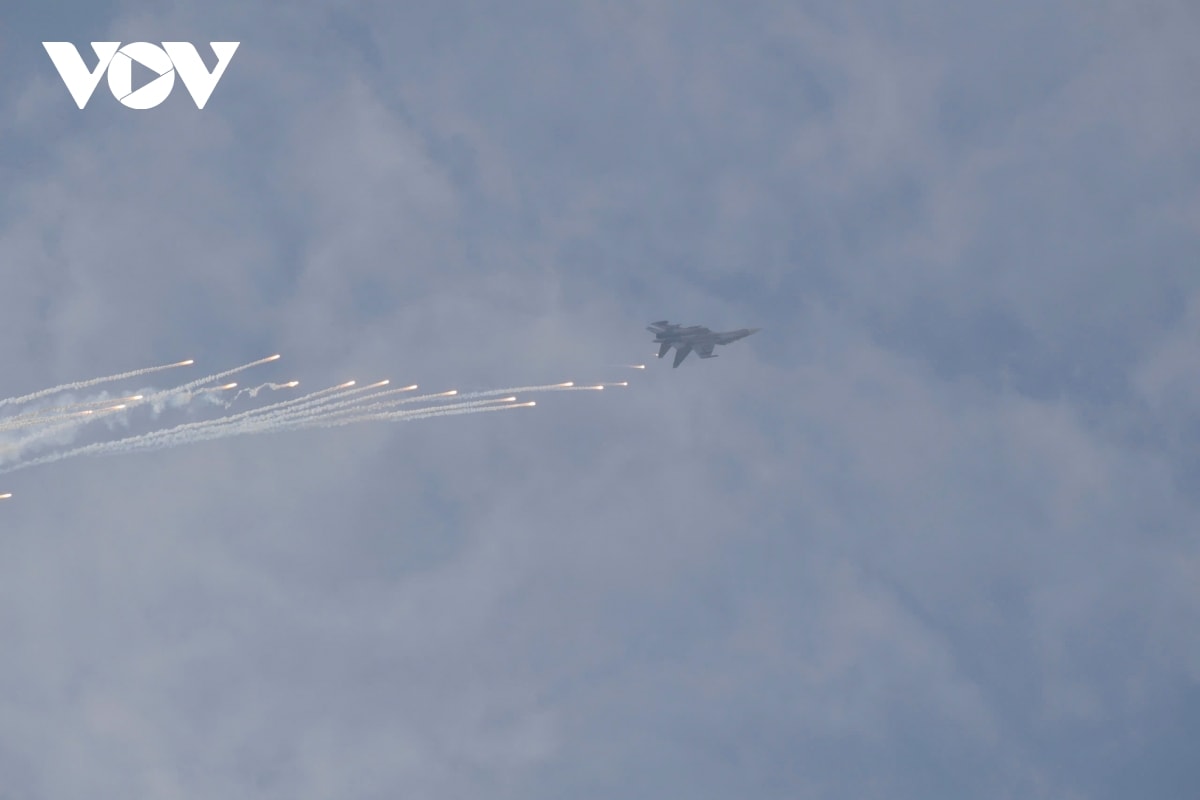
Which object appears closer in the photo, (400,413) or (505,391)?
(400,413)

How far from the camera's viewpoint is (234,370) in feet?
586

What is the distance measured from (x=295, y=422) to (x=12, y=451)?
29.1m

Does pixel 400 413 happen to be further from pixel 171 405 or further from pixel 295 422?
pixel 171 405

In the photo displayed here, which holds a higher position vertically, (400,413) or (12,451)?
(400,413)

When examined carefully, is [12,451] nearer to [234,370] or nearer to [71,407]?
[71,407]

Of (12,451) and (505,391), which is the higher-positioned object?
(505,391)

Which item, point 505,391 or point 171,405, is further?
point 505,391

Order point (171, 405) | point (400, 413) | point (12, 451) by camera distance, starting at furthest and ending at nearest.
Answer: point (400, 413) < point (171, 405) < point (12, 451)

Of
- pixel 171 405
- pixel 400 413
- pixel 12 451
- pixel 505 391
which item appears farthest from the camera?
pixel 505 391

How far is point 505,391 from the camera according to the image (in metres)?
193

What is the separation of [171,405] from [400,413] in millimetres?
25961

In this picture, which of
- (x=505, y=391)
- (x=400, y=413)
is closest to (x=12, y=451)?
(x=400, y=413)

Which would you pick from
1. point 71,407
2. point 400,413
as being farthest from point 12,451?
point 400,413

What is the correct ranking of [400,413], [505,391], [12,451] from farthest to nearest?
[505,391] < [400,413] < [12,451]
